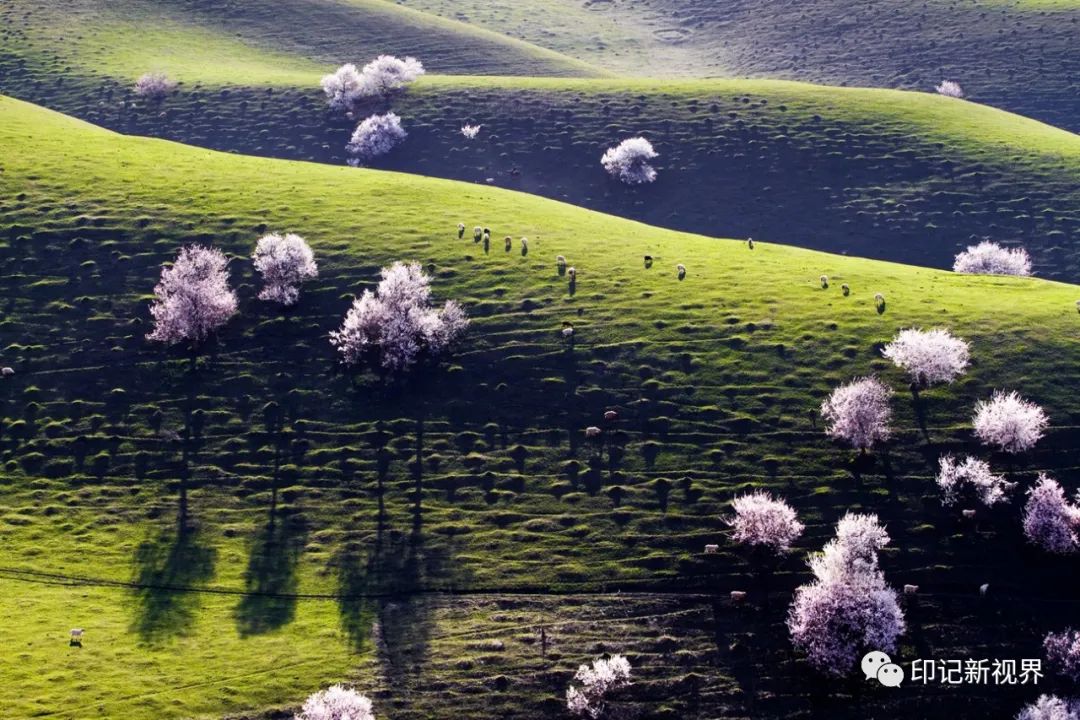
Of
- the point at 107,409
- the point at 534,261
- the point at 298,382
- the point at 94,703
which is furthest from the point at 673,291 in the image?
the point at 94,703

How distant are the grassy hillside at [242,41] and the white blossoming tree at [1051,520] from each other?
397ft

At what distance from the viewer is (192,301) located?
64.9 m

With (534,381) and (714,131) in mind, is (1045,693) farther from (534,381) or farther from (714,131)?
(714,131)

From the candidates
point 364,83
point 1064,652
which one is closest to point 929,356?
point 1064,652

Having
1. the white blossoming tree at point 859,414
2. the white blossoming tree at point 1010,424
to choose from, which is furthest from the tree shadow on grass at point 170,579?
the white blossoming tree at point 1010,424

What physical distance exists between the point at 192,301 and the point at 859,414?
46396 mm

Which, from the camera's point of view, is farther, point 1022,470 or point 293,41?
point 293,41

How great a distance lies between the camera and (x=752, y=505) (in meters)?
50.3

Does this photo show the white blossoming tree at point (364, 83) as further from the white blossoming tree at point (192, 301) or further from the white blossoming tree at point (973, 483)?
the white blossoming tree at point (973, 483)

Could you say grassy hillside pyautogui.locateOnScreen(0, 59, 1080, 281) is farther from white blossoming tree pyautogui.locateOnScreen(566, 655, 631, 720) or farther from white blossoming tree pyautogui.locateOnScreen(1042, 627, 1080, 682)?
white blossoming tree pyautogui.locateOnScreen(566, 655, 631, 720)

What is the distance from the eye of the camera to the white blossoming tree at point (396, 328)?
62.4m

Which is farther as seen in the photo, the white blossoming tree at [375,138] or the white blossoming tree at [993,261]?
the white blossoming tree at [375,138]

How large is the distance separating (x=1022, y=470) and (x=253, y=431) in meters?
47.2

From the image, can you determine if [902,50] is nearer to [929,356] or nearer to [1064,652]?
[929,356]
